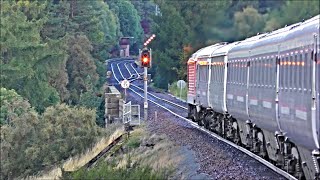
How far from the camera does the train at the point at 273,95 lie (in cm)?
1380

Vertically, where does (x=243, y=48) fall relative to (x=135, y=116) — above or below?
above

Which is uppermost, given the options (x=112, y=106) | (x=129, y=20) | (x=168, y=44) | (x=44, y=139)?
(x=129, y=20)

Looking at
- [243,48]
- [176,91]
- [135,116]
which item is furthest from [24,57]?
[243,48]

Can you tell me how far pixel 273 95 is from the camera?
17.0 metres

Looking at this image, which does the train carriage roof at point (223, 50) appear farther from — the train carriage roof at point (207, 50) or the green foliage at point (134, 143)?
the green foliage at point (134, 143)

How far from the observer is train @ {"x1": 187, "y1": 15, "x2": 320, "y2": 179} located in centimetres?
1380

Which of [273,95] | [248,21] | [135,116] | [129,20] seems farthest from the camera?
[129,20]

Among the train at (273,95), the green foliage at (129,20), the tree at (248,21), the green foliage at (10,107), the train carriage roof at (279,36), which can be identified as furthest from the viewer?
the green foliage at (129,20)

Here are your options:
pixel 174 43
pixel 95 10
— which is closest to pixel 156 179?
pixel 174 43

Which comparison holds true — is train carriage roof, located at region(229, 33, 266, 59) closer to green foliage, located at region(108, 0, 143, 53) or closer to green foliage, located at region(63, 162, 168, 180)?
green foliage, located at region(63, 162, 168, 180)

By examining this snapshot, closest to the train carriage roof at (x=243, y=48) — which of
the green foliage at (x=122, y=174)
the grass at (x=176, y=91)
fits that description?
the green foliage at (x=122, y=174)

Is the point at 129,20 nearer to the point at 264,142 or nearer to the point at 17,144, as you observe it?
the point at 17,144

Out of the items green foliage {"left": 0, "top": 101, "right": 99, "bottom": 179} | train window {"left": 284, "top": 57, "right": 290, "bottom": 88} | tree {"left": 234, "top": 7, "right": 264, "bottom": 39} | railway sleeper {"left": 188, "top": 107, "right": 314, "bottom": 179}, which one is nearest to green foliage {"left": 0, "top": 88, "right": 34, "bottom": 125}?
green foliage {"left": 0, "top": 101, "right": 99, "bottom": 179}

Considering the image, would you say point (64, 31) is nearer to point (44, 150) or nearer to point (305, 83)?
point (44, 150)
